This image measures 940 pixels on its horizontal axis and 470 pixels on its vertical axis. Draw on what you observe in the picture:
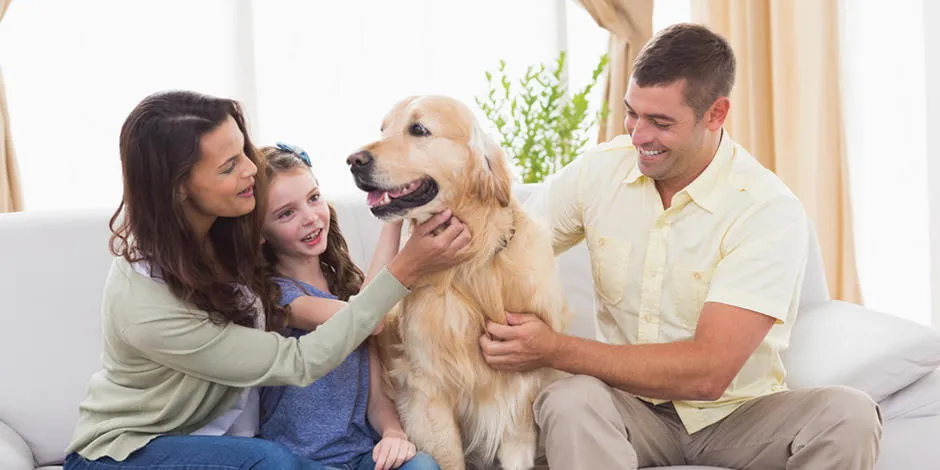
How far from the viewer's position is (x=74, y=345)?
225 cm

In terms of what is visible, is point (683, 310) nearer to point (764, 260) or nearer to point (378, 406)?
point (764, 260)

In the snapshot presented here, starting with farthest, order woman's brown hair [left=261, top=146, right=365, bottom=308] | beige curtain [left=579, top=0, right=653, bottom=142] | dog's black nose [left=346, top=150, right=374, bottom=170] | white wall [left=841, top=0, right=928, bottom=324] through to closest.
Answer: beige curtain [left=579, top=0, right=653, bottom=142], white wall [left=841, top=0, right=928, bottom=324], woman's brown hair [left=261, top=146, right=365, bottom=308], dog's black nose [left=346, top=150, right=374, bottom=170]

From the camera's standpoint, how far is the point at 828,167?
12.5ft

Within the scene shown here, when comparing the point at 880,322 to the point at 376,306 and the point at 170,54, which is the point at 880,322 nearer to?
the point at 376,306

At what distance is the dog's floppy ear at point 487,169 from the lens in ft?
5.95

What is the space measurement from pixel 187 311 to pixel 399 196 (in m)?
0.45

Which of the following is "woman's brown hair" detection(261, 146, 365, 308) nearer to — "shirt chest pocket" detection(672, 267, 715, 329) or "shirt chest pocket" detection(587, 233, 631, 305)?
"shirt chest pocket" detection(587, 233, 631, 305)

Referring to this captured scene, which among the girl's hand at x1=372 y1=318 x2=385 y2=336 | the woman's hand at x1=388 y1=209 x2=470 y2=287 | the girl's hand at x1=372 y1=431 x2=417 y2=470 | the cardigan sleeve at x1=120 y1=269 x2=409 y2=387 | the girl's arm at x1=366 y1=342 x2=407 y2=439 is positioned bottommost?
the girl's hand at x1=372 y1=431 x2=417 y2=470

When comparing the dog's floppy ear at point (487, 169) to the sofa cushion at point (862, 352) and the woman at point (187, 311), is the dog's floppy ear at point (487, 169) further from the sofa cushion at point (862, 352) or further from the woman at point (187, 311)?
the sofa cushion at point (862, 352)

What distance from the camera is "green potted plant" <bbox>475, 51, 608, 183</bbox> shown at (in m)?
4.08

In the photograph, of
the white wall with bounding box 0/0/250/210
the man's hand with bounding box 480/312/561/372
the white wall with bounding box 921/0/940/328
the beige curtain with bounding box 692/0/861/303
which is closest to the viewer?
the man's hand with bounding box 480/312/561/372

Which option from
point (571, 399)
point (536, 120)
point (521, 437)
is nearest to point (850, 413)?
point (571, 399)

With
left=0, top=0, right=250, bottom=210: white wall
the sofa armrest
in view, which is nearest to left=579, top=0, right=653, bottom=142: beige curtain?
left=0, top=0, right=250, bottom=210: white wall

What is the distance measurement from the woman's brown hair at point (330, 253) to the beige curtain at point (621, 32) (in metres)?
2.31
